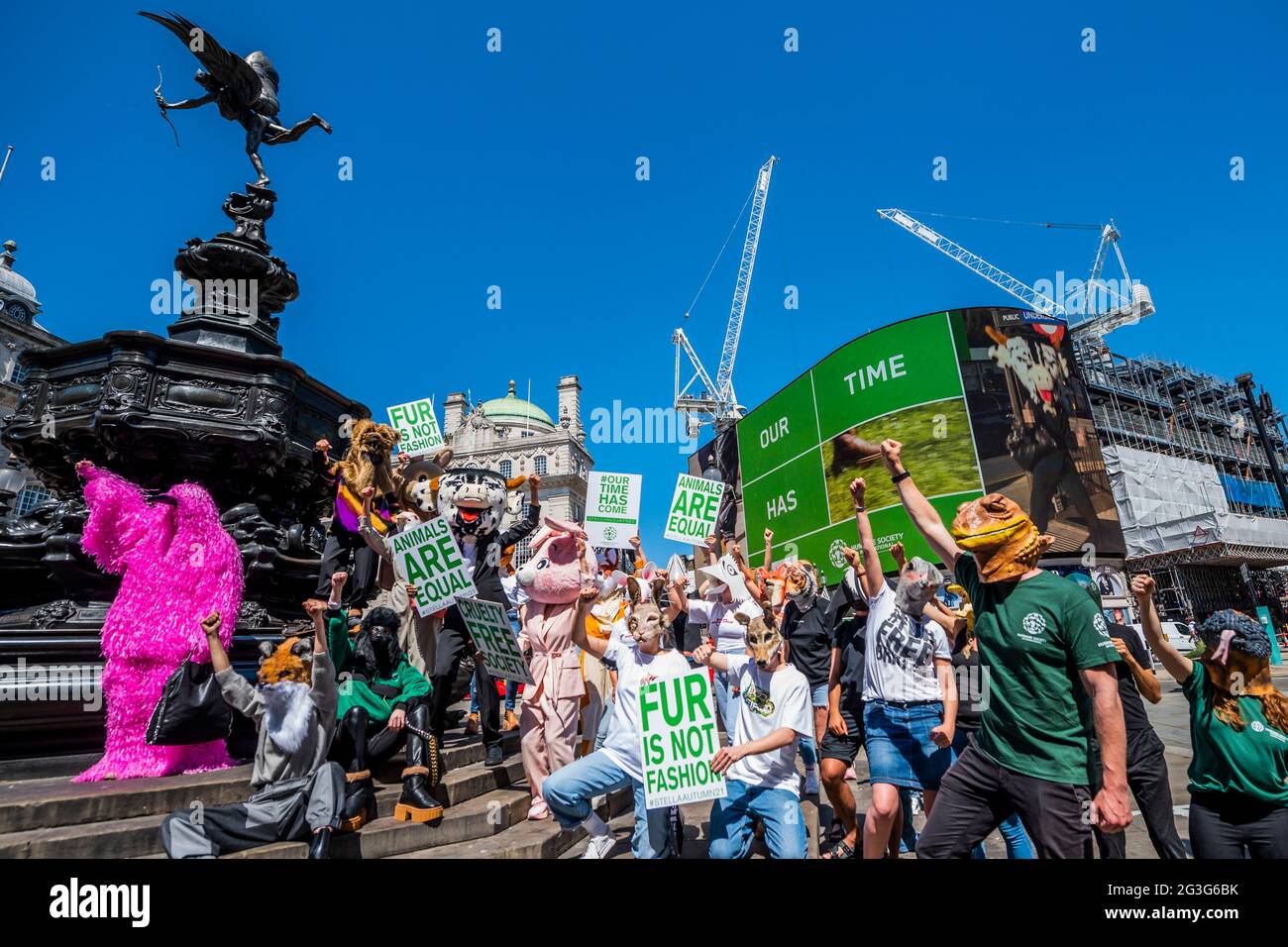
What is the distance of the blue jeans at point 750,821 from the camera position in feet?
11.4

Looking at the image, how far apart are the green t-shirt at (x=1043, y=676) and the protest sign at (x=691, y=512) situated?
567 cm

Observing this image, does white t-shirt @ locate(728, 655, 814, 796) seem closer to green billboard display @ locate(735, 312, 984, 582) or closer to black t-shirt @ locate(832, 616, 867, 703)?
black t-shirt @ locate(832, 616, 867, 703)

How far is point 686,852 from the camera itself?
466 centimetres

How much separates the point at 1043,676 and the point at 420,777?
379 centimetres

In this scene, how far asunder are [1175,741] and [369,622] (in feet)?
33.8

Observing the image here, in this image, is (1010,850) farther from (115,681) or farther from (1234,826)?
(115,681)

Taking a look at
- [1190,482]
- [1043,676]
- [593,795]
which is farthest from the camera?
[1190,482]

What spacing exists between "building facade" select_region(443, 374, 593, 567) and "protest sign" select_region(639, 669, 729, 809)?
5600 centimetres

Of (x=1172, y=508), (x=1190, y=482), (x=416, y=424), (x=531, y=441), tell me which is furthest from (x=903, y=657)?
(x=531, y=441)

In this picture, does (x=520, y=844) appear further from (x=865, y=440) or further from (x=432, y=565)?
(x=865, y=440)

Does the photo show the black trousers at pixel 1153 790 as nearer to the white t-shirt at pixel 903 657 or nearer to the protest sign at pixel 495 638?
the white t-shirt at pixel 903 657

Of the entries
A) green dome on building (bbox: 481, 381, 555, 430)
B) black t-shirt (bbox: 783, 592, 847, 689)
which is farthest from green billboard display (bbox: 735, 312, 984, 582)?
green dome on building (bbox: 481, 381, 555, 430)

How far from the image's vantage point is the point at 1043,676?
269 cm
